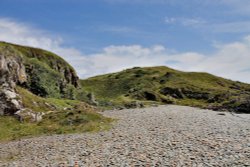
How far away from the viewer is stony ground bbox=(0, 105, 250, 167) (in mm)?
24500

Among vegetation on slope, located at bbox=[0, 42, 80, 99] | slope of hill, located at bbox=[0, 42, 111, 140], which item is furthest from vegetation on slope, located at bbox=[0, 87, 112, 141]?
vegetation on slope, located at bbox=[0, 42, 80, 99]

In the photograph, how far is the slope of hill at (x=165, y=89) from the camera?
124m

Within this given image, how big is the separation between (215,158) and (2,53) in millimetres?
49489

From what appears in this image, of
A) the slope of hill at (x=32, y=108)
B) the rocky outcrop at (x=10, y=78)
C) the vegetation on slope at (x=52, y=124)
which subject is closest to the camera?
the vegetation on slope at (x=52, y=124)

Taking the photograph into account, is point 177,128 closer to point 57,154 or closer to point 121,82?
point 57,154

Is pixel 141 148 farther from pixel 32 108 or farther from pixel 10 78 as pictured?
pixel 10 78

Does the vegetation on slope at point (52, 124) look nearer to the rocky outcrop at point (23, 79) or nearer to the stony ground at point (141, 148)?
the rocky outcrop at point (23, 79)

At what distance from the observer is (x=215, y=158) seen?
24.2 metres

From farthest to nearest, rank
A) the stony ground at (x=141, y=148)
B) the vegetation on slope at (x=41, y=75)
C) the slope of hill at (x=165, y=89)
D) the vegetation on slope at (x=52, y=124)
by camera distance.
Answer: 1. the slope of hill at (x=165, y=89)
2. the vegetation on slope at (x=41, y=75)
3. the vegetation on slope at (x=52, y=124)
4. the stony ground at (x=141, y=148)

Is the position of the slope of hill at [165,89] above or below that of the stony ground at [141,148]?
above

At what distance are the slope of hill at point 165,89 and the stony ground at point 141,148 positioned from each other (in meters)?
58.5

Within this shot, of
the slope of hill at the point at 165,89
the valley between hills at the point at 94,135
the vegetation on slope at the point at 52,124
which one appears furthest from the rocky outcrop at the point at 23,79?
the slope of hill at the point at 165,89

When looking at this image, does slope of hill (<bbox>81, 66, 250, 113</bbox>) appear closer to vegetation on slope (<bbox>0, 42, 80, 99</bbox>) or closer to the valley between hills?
vegetation on slope (<bbox>0, 42, 80, 99</bbox>)

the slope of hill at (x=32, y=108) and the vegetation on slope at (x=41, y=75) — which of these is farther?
the vegetation on slope at (x=41, y=75)
